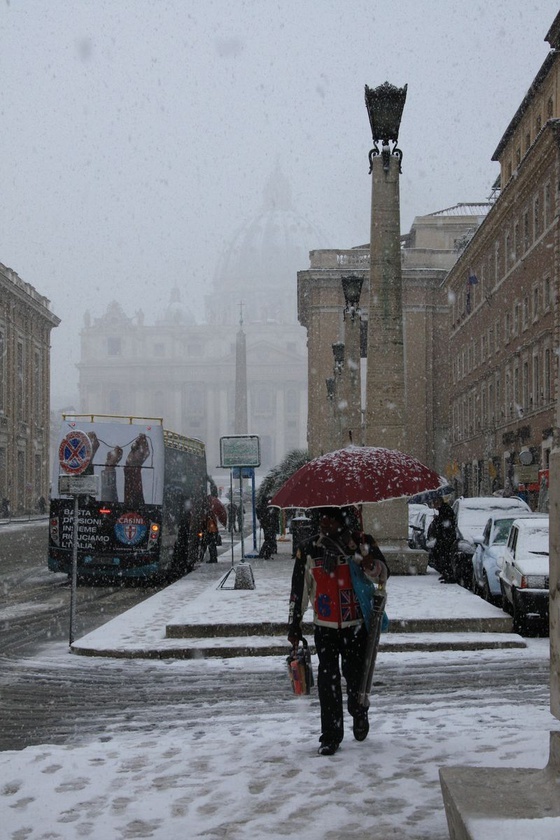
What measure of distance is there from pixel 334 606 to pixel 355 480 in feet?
2.86

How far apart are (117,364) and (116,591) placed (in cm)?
14891

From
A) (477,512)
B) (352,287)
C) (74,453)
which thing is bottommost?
(477,512)

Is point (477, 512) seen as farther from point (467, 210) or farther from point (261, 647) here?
point (467, 210)

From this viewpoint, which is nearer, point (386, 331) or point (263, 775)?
point (263, 775)

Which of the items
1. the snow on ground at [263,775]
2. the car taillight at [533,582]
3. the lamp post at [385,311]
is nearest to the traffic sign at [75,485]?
the snow on ground at [263,775]

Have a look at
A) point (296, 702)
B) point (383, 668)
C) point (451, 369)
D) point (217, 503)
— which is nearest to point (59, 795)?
point (296, 702)

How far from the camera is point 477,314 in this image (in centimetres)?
5406

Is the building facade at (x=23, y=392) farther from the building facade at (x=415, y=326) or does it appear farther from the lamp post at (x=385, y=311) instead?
the lamp post at (x=385, y=311)

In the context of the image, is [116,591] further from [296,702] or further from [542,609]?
[296,702]

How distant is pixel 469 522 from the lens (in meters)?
22.6

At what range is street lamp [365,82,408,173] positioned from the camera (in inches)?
752

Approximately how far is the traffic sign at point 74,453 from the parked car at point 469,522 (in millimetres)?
8411

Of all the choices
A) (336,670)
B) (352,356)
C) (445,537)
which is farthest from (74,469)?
(352,356)

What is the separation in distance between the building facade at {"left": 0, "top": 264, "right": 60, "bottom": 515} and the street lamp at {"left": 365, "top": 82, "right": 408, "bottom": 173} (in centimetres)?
5329
